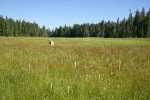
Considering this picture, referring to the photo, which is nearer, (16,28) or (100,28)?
(16,28)

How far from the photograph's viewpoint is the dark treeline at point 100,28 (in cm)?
9594

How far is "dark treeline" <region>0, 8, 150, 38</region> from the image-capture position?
95.9m

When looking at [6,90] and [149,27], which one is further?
[149,27]

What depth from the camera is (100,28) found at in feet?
421

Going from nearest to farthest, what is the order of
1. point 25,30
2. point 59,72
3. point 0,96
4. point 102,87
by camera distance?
point 0,96, point 102,87, point 59,72, point 25,30

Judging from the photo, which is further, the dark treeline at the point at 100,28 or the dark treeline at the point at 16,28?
the dark treeline at the point at 16,28

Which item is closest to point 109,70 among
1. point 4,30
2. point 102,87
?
point 102,87

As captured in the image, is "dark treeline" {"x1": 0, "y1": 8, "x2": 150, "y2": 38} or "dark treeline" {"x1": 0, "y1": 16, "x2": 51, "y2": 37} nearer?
"dark treeline" {"x1": 0, "y1": 8, "x2": 150, "y2": 38}

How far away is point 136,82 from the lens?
6.46m

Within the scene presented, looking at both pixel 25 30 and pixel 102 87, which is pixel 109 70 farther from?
pixel 25 30

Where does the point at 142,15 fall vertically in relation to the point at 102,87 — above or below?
above

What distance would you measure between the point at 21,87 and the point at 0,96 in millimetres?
793

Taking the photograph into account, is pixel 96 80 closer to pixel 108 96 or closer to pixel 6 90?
pixel 108 96

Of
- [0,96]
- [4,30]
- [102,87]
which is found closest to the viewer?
[0,96]
